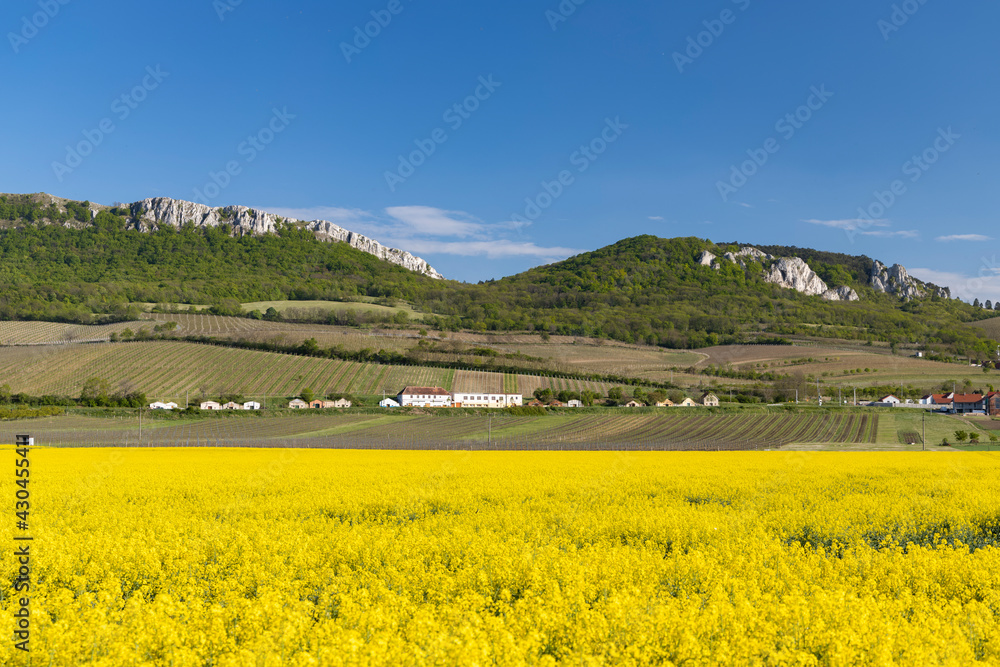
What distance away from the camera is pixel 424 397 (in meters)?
98.2

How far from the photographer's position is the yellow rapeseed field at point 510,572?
7.33 m

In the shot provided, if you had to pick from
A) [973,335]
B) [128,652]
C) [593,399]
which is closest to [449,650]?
[128,652]

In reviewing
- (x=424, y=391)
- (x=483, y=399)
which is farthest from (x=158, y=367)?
(x=483, y=399)

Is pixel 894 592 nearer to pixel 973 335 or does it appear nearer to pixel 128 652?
pixel 128 652

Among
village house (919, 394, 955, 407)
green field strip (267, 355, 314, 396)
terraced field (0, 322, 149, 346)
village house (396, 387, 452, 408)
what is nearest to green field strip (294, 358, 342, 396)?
green field strip (267, 355, 314, 396)

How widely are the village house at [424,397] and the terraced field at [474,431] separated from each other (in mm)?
15723

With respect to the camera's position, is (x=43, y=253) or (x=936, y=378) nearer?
(x=936, y=378)

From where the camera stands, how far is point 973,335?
175m

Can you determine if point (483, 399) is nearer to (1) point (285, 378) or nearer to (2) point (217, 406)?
(1) point (285, 378)

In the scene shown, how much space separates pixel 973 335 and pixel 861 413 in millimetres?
120511

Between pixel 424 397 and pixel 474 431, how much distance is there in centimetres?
3250

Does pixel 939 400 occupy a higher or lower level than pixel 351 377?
lower

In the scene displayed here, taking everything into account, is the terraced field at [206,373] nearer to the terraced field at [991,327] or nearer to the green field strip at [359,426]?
the green field strip at [359,426]

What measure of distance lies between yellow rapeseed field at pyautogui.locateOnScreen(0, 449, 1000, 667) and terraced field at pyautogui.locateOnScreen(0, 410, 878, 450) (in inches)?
1305
